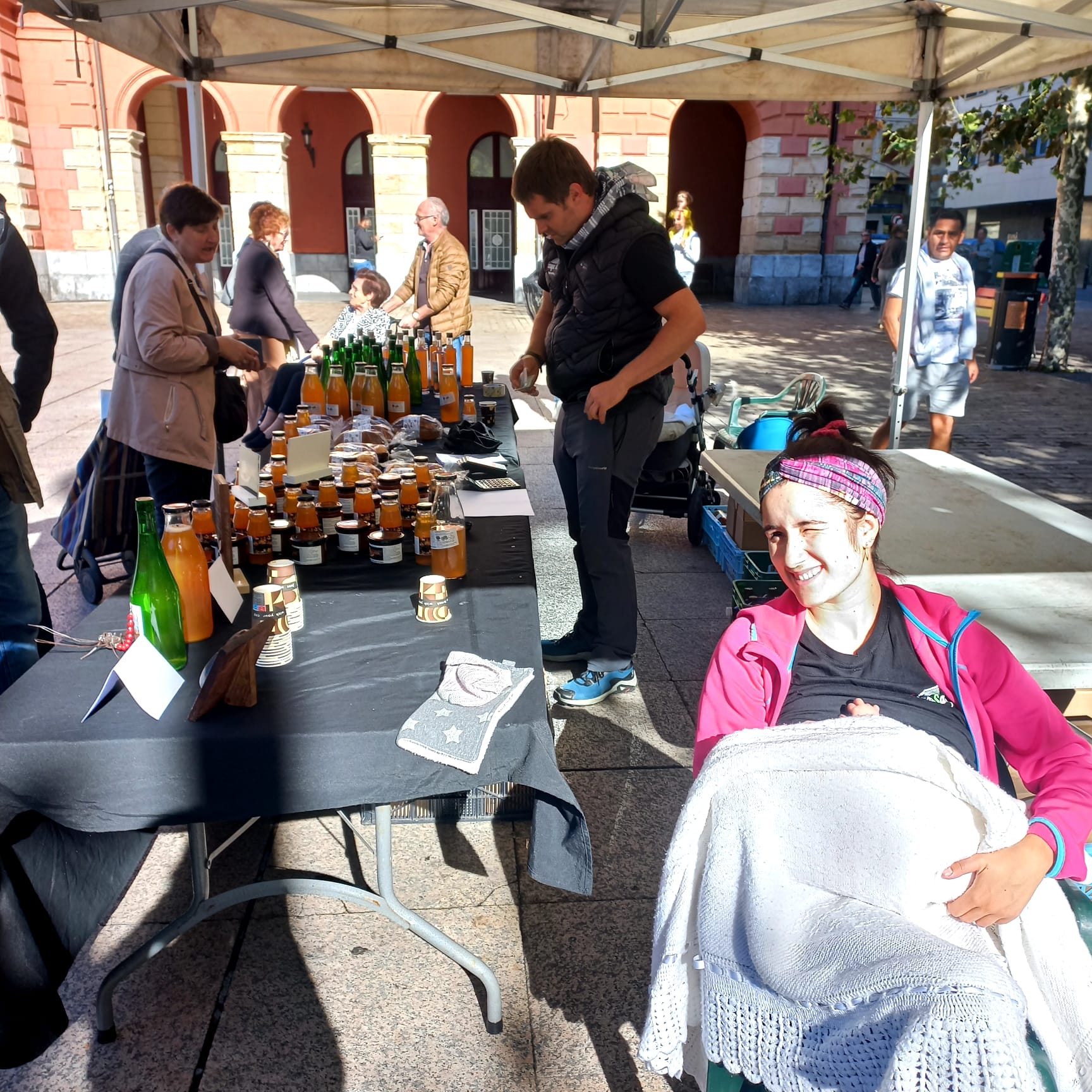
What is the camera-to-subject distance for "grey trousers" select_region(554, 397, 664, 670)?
3328mm

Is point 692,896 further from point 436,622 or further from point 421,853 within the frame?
point 421,853

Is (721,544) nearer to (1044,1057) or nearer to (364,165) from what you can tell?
(1044,1057)

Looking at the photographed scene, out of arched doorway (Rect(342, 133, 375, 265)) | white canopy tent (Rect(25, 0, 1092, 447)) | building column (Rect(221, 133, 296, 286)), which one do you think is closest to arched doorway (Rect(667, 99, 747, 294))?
arched doorway (Rect(342, 133, 375, 265))

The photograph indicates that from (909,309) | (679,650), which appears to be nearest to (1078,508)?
(909,309)

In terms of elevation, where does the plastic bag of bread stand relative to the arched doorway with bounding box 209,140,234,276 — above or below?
below

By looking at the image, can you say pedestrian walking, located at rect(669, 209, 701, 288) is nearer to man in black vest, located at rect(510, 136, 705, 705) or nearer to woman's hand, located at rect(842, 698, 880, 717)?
man in black vest, located at rect(510, 136, 705, 705)

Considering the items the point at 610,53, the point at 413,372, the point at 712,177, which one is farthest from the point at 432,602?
the point at 712,177

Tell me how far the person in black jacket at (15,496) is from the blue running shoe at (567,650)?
Result: 6.08 feet

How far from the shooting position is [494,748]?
5.71ft

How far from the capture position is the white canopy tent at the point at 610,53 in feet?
15.3

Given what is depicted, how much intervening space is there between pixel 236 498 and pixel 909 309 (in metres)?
4.40

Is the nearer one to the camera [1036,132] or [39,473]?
[39,473]

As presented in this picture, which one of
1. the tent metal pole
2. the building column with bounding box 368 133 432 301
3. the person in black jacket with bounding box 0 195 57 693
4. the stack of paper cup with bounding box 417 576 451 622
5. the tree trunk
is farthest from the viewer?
the building column with bounding box 368 133 432 301

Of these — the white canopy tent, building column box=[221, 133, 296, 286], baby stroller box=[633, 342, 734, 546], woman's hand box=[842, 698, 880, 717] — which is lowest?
baby stroller box=[633, 342, 734, 546]
